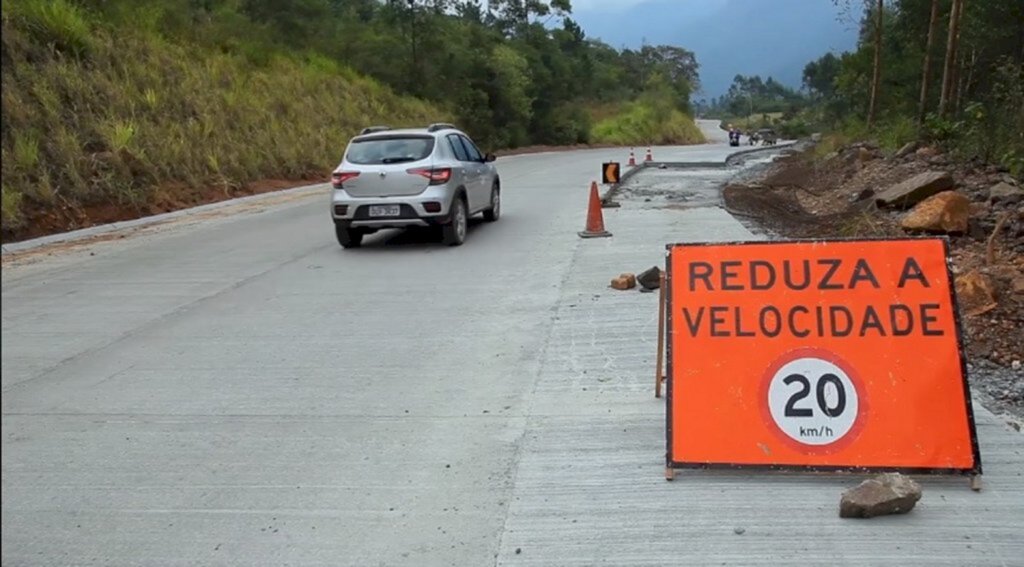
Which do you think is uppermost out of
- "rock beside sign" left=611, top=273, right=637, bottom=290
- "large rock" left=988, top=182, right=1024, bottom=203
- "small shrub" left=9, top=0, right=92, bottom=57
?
"small shrub" left=9, top=0, right=92, bottom=57

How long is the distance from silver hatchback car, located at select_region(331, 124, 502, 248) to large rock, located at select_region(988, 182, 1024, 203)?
7375mm

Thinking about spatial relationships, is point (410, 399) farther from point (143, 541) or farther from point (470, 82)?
point (470, 82)

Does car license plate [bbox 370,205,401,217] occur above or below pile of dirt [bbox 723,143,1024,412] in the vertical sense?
above

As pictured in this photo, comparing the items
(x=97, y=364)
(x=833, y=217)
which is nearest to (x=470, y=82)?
(x=833, y=217)

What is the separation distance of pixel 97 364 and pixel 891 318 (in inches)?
223

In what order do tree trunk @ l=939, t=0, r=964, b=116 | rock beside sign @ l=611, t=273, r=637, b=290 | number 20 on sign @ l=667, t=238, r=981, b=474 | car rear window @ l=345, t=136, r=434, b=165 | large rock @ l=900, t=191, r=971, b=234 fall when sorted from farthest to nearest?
1. tree trunk @ l=939, t=0, r=964, b=116
2. car rear window @ l=345, t=136, r=434, b=165
3. large rock @ l=900, t=191, r=971, b=234
4. rock beside sign @ l=611, t=273, r=637, b=290
5. number 20 on sign @ l=667, t=238, r=981, b=474

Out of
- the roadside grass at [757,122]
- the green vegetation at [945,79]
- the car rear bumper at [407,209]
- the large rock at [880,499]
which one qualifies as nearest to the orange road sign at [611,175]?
the green vegetation at [945,79]

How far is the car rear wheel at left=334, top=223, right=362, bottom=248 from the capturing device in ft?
41.0

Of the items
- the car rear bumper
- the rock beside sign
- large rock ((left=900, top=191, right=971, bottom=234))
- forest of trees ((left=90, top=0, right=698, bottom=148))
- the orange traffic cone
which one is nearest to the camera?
the rock beside sign

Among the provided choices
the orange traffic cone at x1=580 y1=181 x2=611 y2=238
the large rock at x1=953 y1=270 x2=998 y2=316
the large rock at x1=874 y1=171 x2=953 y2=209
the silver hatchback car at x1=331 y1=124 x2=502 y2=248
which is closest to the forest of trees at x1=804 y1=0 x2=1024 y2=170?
the large rock at x1=874 y1=171 x2=953 y2=209

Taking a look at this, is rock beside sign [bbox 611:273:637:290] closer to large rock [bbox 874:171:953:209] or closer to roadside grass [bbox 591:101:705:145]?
large rock [bbox 874:171:953:209]

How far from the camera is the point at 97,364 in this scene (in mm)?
7070

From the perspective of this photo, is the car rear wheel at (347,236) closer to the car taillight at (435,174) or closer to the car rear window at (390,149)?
the car rear window at (390,149)

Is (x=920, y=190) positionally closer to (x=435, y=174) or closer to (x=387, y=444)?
(x=435, y=174)
